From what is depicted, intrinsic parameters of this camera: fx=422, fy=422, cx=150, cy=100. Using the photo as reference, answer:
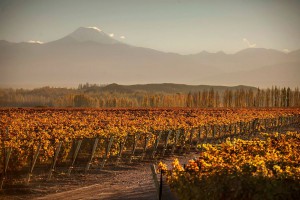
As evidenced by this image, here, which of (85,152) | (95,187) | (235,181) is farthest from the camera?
(85,152)

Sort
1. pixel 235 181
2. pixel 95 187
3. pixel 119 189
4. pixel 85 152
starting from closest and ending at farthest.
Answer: pixel 235 181
pixel 119 189
pixel 95 187
pixel 85 152

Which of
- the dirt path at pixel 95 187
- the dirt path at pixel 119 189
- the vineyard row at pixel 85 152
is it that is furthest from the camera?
the vineyard row at pixel 85 152

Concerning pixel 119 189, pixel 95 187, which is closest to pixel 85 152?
pixel 95 187

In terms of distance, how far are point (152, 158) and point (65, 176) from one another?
26.9ft

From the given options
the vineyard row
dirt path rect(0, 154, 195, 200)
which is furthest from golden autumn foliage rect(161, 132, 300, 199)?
the vineyard row

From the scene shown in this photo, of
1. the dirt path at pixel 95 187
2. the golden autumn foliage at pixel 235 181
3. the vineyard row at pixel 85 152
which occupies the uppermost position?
the golden autumn foliage at pixel 235 181

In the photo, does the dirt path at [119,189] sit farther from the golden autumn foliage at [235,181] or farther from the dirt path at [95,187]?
the golden autumn foliage at [235,181]

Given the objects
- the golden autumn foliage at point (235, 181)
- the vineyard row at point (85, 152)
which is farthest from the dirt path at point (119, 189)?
the golden autumn foliage at point (235, 181)

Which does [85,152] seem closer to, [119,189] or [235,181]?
[119,189]

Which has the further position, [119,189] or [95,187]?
[95,187]

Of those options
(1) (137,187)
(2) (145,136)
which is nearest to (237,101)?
(2) (145,136)

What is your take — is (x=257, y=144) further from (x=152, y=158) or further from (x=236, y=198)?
(x=152, y=158)

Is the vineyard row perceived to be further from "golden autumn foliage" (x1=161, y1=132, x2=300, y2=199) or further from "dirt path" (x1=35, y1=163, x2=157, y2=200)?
"golden autumn foliage" (x1=161, y1=132, x2=300, y2=199)

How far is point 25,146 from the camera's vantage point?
2384 cm
